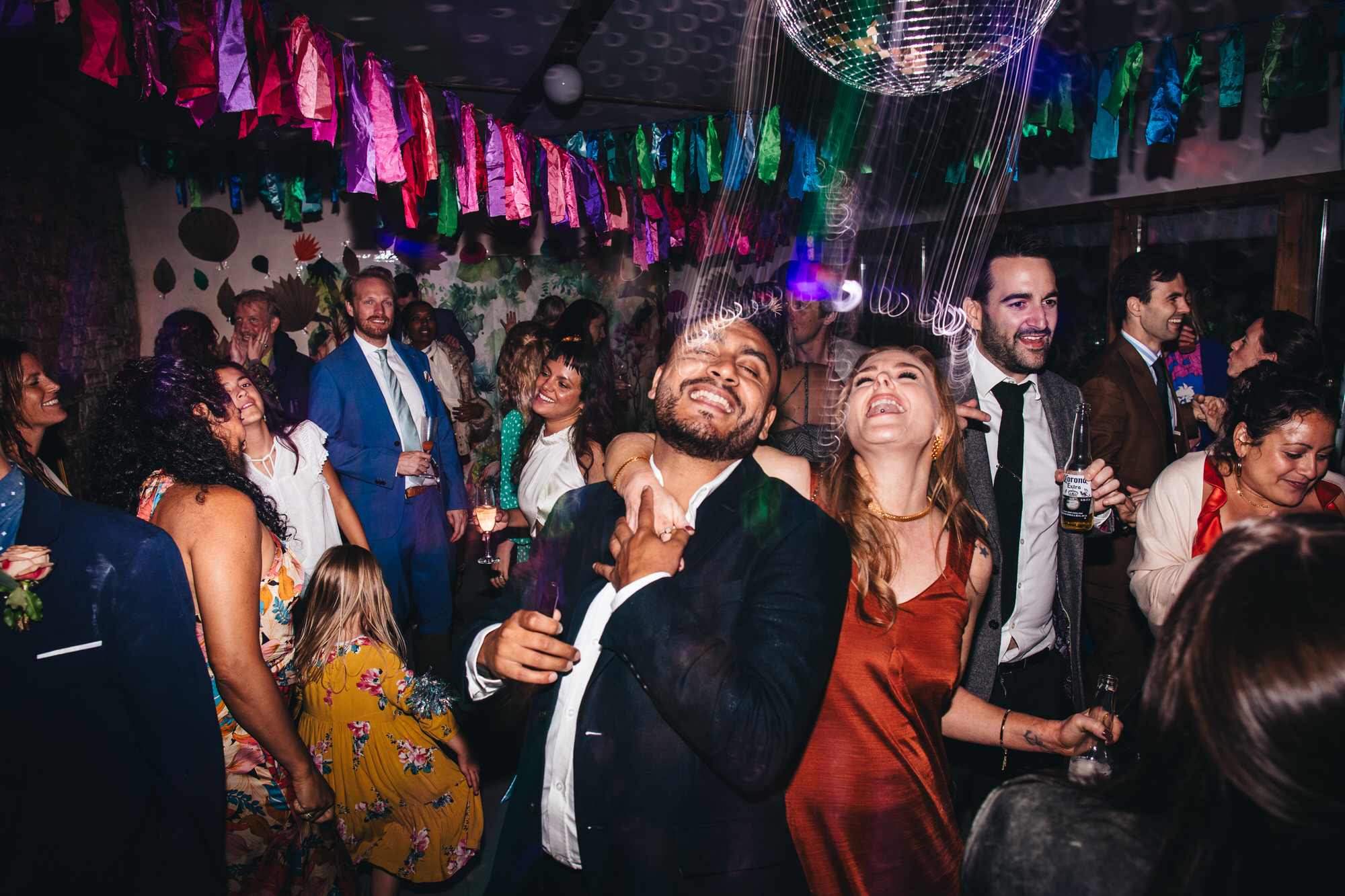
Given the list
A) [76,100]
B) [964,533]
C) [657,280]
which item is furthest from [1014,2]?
[657,280]

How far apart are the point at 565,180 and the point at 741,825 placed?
15.2 feet

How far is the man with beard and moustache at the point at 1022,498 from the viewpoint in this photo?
7.09 ft

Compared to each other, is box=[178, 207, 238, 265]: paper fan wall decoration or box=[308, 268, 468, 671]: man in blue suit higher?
box=[178, 207, 238, 265]: paper fan wall decoration

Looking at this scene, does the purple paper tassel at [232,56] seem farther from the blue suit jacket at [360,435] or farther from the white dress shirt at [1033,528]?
the white dress shirt at [1033,528]

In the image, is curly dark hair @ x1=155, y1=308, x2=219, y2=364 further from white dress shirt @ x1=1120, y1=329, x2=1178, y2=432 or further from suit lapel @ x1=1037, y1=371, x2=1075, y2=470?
white dress shirt @ x1=1120, y1=329, x2=1178, y2=432

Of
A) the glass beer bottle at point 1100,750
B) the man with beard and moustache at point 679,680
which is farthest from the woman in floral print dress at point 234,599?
the glass beer bottle at point 1100,750

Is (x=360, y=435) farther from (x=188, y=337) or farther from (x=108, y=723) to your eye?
(x=108, y=723)

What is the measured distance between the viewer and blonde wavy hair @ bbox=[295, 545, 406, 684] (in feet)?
6.99

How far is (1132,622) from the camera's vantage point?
9.21 feet

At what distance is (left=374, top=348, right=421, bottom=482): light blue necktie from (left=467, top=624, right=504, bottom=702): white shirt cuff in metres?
2.54

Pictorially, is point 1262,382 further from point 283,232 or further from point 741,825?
point 283,232

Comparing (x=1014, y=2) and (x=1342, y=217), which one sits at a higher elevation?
(x=1342, y=217)

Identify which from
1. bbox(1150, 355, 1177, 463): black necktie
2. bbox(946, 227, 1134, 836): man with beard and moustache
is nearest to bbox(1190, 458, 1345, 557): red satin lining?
bbox(946, 227, 1134, 836): man with beard and moustache

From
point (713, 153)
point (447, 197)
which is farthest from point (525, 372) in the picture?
point (713, 153)
